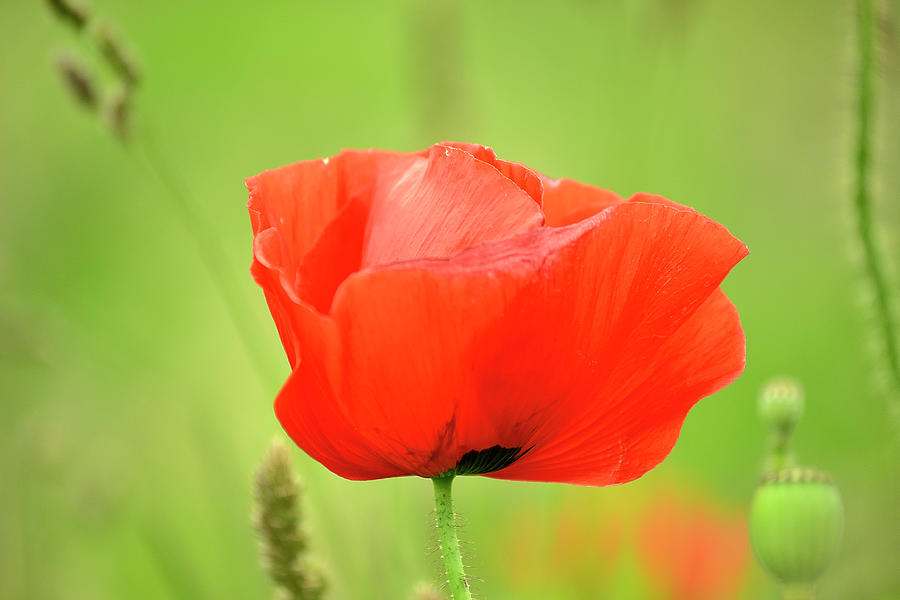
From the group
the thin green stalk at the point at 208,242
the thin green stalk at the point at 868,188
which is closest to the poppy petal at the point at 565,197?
the thin green stalk at the point at 868,188

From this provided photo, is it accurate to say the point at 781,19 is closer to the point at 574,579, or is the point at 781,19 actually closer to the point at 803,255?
the point at 803,255

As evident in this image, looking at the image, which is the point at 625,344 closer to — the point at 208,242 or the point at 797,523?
the point at 797,523

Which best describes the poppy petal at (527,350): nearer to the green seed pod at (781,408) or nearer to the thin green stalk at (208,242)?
the green seed pod at (781,408)

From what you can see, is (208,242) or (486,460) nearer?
(486,460)

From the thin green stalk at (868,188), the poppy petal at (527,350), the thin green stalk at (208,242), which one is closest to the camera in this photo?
the poppy petal at (527,350)

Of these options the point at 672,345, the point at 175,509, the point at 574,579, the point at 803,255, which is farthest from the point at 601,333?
the point at 803,255

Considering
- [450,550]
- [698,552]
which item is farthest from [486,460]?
[698,552]

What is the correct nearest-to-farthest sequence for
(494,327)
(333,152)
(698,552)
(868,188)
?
(494,327)
(868,188)
(698,552)
(333,152)

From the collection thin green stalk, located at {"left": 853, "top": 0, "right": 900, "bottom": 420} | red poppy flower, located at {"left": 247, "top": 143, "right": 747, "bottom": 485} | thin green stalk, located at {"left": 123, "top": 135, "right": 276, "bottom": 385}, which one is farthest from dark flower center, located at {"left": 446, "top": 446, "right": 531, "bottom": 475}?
thin green stalk, located at {"left": 123, "top": 135, "right": 276, "bottom": 385}
